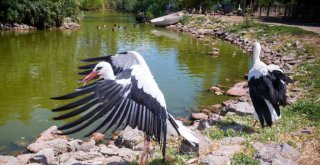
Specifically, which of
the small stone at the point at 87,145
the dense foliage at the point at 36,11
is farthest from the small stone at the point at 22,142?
the dense foliage at the point at 36,11

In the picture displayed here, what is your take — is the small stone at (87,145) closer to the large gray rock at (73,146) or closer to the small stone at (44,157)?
the large gray rock at (73,146)

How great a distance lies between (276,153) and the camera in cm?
557

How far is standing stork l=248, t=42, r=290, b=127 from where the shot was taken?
22.4 ft

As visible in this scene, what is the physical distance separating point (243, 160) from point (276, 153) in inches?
20.8

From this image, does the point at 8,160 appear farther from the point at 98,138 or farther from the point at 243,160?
the point at 243,160

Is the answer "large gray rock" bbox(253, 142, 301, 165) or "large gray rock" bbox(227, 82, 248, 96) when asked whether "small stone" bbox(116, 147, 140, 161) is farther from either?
"large gray rock" bbox(227, 82, 248, 96)

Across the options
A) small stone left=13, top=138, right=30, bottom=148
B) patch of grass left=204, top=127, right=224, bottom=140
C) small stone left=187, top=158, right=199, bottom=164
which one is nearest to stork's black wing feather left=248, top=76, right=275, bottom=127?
patch of grass left=204, top=127, right=224, bottom=140

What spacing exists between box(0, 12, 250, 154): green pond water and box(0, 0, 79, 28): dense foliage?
3409 millimetres

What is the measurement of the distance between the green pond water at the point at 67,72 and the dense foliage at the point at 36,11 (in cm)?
341

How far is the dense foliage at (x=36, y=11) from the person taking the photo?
29031 mm

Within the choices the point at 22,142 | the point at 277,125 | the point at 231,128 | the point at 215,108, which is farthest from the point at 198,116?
the point at 22,142

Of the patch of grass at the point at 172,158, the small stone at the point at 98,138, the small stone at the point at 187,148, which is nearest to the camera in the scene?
the patch of grass at the point at 172,158

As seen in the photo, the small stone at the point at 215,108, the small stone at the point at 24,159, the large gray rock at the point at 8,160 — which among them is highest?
the large gray rock at the point at 8,160

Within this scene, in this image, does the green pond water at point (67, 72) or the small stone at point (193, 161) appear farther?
the green pond water at point (67, 72)
